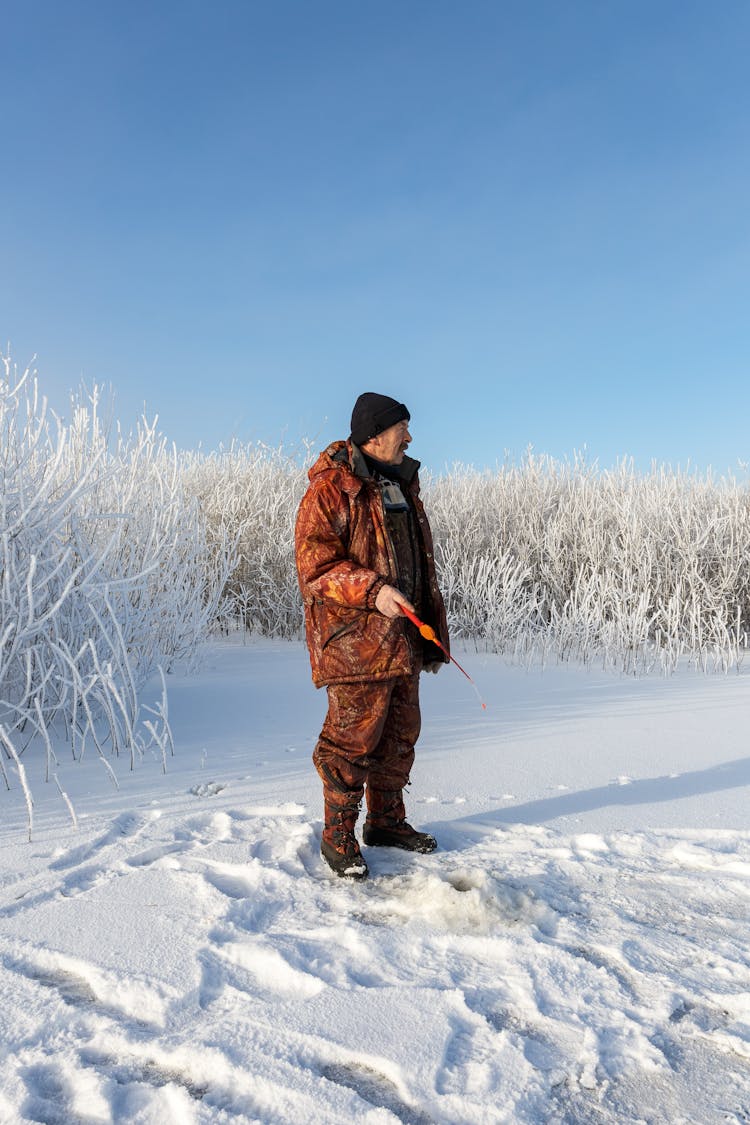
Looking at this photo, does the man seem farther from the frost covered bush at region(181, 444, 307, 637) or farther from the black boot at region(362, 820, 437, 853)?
the frost covered bush at region(181, 444, 307, 637)

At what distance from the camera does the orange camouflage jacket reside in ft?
7.72

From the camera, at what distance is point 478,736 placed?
4.15 meters

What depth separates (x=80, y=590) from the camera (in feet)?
12.3

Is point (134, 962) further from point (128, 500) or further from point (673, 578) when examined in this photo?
point (673, 578)

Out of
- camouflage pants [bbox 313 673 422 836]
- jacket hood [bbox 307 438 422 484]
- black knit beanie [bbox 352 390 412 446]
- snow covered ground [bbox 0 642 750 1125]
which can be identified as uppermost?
black knit beanie [bbox 352 390 412 446]

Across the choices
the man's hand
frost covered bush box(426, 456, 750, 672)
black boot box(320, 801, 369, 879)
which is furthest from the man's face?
frost covered bush box(426, 456, 750, 672)

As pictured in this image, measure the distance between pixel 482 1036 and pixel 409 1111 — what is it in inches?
9.4

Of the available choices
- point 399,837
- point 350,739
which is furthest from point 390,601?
point 399,837

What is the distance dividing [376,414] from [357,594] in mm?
537

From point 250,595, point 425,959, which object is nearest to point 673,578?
point 250,595

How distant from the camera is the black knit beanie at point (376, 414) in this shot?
242 cm

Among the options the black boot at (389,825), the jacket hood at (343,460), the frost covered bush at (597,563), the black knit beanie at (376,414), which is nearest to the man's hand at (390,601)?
the jacket hood at (343,460)

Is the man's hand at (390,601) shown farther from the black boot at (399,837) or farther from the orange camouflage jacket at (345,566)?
the black boot at (399,837)

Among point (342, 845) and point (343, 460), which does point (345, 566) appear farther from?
point (342, 845)
